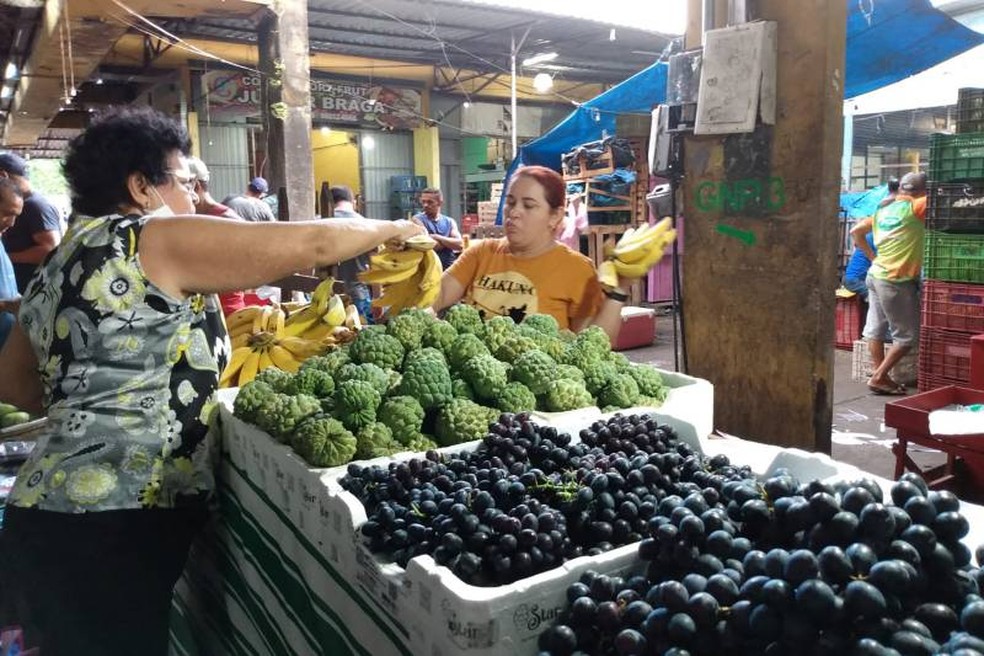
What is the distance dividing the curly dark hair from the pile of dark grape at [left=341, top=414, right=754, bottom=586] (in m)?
1.12

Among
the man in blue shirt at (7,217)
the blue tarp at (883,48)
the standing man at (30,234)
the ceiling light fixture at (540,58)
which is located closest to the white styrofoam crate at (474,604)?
the man in blue shirt at (7,217)

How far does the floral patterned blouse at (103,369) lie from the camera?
6.49 feet

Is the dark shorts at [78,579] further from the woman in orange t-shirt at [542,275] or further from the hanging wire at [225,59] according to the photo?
the hanging wire at [225,59]

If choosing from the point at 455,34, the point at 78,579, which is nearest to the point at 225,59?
the point at 455,34

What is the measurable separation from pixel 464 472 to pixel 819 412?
1.83m

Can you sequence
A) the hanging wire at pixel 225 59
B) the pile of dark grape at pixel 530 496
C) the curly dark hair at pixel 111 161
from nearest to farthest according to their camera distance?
the pile of dark grape at pixel 530 496 → the curly dark hair at pixel 111 161 → the hanging wire at pixel 225 59

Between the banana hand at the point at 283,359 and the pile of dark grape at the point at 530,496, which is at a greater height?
the banana hand at the point at 283,359

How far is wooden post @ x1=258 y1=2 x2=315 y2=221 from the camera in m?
6.52

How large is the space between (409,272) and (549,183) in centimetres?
103

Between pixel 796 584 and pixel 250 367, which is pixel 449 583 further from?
pixel 250 367

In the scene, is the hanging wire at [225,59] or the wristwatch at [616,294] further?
the hanging wire at [225,59]

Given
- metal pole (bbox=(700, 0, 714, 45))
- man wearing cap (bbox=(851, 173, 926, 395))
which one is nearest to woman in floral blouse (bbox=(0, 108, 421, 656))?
metal pole (bbox=(700, 0, 714, 45))

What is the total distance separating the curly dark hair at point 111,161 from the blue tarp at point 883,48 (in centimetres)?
447

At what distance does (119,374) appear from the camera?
6.67ft
